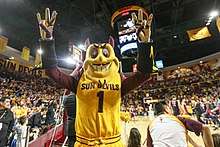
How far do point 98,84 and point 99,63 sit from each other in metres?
0.18

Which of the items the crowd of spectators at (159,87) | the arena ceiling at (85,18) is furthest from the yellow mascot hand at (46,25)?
the crowd of spectators at (159,87)

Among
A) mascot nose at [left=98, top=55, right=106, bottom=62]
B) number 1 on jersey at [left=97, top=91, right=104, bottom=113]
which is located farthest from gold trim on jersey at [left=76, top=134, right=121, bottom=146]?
mascot nose at [left=98, top=55, right=106, bottom=62]

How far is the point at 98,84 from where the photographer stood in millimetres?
1809

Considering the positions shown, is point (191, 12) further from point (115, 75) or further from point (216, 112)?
point (115, 75)

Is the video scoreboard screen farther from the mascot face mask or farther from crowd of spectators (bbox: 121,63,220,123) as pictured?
the mascot face mask

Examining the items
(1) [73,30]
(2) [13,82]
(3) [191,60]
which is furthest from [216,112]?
(2) [13,82]

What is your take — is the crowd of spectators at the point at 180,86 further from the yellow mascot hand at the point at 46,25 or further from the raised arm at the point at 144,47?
the yellow mascot hand at the point at 46,25

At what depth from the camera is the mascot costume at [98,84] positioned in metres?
1.73

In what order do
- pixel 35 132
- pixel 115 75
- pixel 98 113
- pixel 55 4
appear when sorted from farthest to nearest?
pixel 55 4
pixel 35 132
pixel 115 75
pixel 98 113

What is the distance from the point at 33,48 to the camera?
1655 centimetres

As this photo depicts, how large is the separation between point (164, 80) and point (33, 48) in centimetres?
1150

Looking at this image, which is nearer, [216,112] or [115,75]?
[115,75]

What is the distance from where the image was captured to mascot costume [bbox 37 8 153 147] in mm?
1733

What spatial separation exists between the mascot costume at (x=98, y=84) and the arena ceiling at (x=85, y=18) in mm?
7333
